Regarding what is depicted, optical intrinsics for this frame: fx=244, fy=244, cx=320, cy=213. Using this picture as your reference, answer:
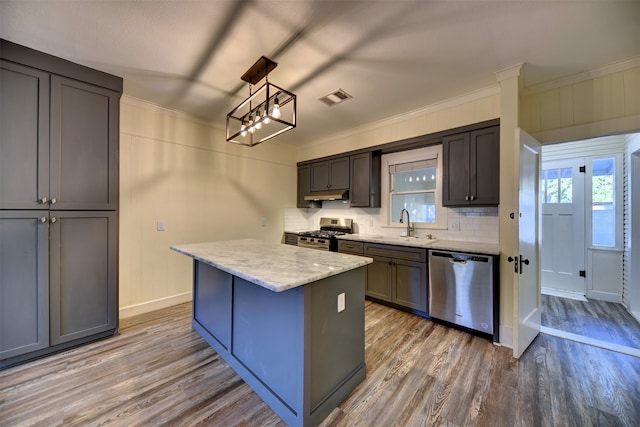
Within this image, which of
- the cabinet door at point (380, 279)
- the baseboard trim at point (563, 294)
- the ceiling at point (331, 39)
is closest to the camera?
the ceiling at point (331, 39)

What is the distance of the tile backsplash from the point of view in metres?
2.93

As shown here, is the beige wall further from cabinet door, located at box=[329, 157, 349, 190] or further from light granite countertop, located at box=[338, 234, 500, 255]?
light granite countertop, located at box=[338, 234, 500, 255]

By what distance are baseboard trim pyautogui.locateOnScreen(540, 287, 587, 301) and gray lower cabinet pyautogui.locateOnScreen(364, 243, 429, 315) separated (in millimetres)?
2559

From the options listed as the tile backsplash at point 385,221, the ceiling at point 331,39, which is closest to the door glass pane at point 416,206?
the tile backsplash at point 385,221

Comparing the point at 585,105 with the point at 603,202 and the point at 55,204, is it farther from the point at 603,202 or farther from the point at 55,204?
the point at 55,204

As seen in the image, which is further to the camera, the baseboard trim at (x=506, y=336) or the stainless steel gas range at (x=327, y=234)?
the stainless steel gas range at (x=327, y=234)

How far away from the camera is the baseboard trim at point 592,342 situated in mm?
2212

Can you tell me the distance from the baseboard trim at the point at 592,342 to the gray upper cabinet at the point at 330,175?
3.03 meters

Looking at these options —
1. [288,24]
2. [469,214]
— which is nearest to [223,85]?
[288,24]

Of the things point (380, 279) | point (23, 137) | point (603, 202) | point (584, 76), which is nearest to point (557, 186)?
point (603, 202)

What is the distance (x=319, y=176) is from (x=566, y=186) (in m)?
3.92

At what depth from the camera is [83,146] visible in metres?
2.29

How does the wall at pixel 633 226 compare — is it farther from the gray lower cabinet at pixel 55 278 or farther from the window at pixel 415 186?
the gray lower cabinet at pixel 55 278

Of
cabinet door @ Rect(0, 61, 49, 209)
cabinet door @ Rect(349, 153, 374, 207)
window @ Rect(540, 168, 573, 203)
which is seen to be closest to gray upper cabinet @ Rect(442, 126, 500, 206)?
cabinet door @ Rect(349, 153, 374, 207)
